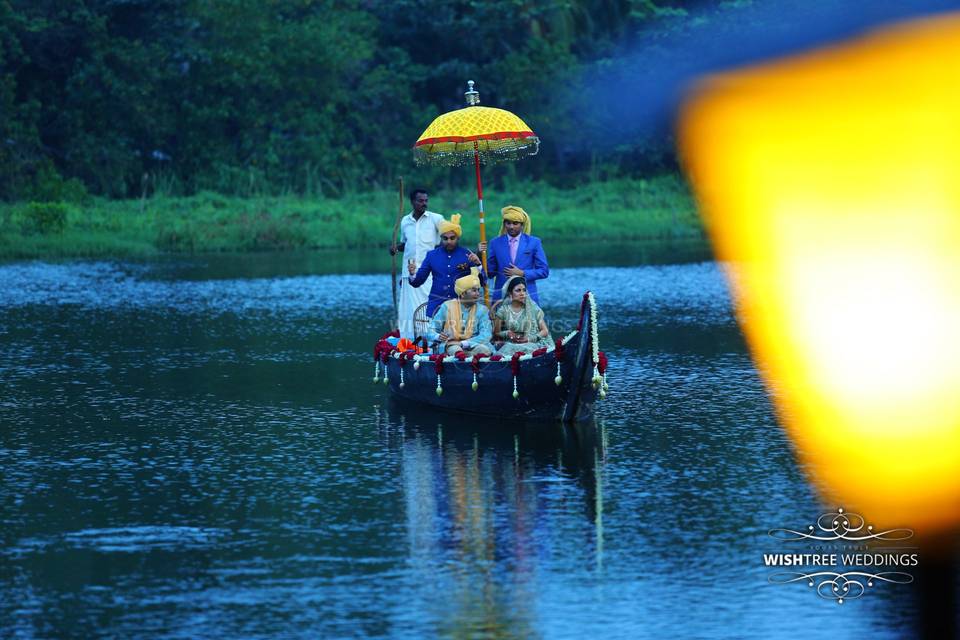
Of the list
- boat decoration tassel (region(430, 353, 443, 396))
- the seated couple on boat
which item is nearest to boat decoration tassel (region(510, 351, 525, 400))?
the seated couple on boat

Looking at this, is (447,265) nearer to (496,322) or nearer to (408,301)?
(496,322)

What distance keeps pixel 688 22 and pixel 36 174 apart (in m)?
19.9

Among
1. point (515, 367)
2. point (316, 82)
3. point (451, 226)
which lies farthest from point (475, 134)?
point (316, 82)

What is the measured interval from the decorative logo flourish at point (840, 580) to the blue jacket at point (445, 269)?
22.2ft

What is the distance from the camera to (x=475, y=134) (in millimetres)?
16562

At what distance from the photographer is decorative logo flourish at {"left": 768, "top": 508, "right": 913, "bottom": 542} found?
1089 cm

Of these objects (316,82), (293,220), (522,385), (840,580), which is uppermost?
(316,82)

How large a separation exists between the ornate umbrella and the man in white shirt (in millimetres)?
546

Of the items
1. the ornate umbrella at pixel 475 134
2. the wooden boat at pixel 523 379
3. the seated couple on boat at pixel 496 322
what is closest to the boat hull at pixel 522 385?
the wooden boat at pixel 523 379

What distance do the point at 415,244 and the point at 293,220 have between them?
26.2 meters

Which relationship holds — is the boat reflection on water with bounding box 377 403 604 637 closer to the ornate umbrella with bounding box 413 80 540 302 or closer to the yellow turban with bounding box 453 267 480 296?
the yellow turban with bounding box 453 267 480 296

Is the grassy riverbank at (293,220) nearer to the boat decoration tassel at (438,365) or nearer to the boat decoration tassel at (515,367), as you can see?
the boat decoration tassel at (438,365)

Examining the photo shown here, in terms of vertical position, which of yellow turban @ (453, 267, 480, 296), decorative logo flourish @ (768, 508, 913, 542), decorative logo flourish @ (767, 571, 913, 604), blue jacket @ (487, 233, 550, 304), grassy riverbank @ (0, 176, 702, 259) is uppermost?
grassy riverbank @ (0, 176, 702, 259)

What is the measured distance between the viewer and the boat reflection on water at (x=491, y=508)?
9.54 m
